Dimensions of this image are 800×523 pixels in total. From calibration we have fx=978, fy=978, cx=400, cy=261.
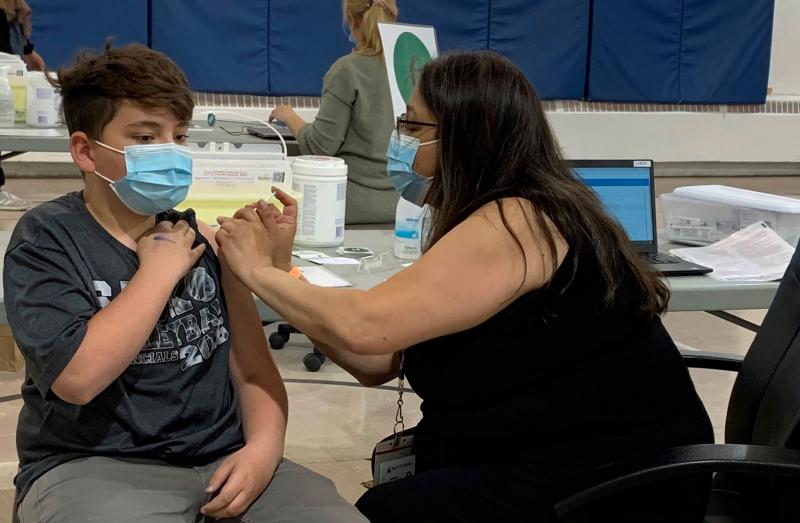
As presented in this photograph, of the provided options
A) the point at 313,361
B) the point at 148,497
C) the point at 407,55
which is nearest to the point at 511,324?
the point at 148,497

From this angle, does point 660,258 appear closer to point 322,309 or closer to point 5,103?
point 322,309

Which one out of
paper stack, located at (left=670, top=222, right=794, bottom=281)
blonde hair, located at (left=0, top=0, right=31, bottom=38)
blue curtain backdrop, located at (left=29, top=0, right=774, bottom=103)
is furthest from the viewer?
blue curtain backdrop, located at (left=29, top=0, right=774, bottom=103)

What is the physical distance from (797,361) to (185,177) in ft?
3.37

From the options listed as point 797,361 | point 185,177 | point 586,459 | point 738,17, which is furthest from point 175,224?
point 738,17

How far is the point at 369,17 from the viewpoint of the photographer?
3277 millimetres

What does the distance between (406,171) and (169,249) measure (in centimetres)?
52

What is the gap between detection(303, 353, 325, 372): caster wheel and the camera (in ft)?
11.2

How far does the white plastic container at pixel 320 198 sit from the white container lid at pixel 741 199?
937 millimetres

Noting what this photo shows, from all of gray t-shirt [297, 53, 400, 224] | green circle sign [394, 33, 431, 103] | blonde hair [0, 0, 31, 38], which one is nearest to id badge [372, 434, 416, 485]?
green circle sign [394, 33, 431, 103]

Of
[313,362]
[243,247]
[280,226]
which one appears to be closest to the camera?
[243,247]

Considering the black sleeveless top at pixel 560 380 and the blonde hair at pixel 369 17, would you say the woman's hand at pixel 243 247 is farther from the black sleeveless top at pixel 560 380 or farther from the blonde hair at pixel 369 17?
the blonde hair at pixel 369 17

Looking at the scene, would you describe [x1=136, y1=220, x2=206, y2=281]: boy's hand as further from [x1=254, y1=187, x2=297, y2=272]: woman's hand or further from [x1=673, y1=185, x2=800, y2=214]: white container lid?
[x1=673, y1=185, x2=800, y2=214]: white container lid

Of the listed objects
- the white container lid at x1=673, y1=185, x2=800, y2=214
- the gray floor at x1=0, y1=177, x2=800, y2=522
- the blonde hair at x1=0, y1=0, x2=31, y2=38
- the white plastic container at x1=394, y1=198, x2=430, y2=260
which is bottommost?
the gray floor at x1=0, y1=177, x2=800, y2=522

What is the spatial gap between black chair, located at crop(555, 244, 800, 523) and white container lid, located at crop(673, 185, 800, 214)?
2.35 ft
